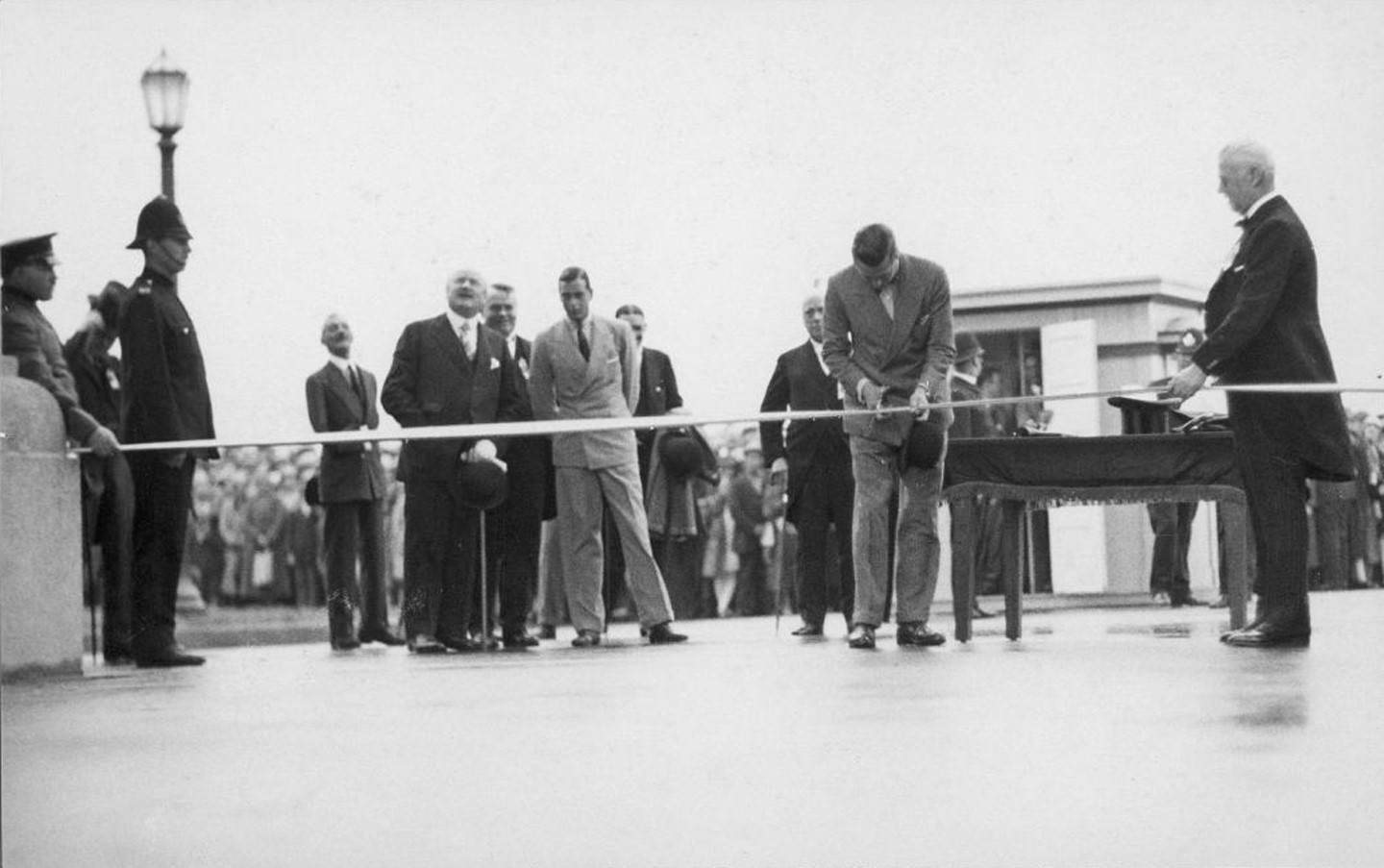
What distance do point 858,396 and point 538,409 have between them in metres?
1.99

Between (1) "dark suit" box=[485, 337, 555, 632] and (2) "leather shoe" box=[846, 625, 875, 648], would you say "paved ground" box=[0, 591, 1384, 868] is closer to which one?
(2) "leather shoe" box=[846, 625, 875, 648]

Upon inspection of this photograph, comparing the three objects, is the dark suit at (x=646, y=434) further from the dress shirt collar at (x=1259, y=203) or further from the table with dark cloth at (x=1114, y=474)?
the dress shirt collar at (x=1259, y=203)

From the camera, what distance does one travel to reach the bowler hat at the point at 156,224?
8.37m

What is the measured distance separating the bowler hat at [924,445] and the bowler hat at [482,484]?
2.13 m

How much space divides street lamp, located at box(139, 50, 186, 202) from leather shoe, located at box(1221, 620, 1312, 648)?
13.4 ft

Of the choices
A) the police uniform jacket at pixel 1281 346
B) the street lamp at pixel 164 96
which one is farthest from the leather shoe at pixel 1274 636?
the street lamp at pixel 164 96

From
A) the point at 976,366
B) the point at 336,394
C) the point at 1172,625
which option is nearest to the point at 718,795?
the point at 1172,625

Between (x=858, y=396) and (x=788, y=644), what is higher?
(x=858, y=396)

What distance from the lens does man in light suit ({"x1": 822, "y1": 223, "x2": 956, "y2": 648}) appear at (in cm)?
872

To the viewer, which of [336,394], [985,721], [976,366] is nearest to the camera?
[985,721]

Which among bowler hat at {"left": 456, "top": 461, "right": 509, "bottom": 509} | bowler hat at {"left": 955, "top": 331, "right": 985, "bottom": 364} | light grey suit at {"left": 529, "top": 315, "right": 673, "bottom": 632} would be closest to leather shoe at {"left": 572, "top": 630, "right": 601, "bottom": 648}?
light grey suit at {"left": 529, "top": 315, "right": 673, "bottom": 632}

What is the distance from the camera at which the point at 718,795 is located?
15.5 feet

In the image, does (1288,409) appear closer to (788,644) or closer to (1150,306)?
(788,644)

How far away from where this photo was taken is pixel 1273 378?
7758mm
